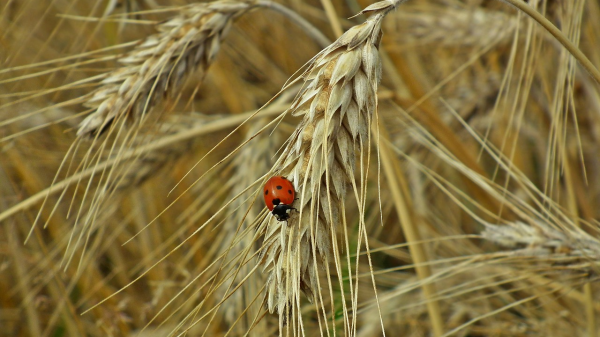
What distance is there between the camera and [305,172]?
648 mm

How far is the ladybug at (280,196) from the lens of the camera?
0.66 metres

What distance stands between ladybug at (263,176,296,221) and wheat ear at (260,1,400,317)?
11mm

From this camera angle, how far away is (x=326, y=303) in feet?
4.44

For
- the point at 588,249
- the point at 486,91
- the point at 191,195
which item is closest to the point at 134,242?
the point at 191,195

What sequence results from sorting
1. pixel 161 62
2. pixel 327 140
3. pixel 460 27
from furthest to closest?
1. pixel 460 27
2. pixel 161 62
3. pixel 327 140

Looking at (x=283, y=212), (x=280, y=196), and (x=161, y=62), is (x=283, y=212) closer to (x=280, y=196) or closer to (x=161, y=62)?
(x=280, y=196)

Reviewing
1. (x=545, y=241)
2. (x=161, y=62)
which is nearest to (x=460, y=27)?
(x=545, y=241)

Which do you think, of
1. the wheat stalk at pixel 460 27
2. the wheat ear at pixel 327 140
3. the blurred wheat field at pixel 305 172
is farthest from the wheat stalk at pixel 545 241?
the wheat stalk at pixel 460 27

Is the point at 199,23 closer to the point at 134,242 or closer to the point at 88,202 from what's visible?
the point at 88,202

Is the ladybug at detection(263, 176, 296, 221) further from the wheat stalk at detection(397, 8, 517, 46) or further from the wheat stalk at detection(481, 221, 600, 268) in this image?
the wheat stalk at detection(397, 8, 517, 46)

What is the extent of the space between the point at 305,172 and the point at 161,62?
16.9 inches

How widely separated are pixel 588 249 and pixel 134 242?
142 cm

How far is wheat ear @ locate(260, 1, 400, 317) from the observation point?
0.62 metres

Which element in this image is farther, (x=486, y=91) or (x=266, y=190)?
(x=486, y=91)
